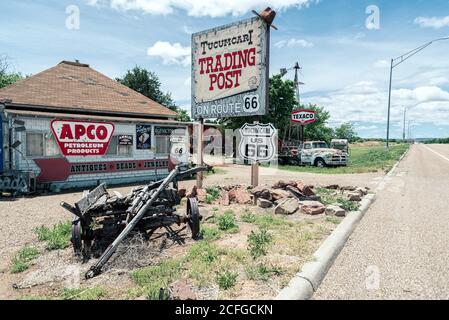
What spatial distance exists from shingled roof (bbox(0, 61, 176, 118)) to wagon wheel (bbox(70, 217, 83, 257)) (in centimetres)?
1077

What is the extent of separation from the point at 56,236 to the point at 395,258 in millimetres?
6170

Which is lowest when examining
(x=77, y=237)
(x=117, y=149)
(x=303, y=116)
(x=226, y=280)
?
(x=226, y=280)

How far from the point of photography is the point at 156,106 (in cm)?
2077

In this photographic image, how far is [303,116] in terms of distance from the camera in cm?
3120

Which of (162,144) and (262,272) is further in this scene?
(162,144)

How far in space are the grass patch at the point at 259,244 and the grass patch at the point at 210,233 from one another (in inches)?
29.4

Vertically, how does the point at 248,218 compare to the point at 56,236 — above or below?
above

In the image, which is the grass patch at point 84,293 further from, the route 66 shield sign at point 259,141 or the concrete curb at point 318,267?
the route 66 shield sign at point 259,141

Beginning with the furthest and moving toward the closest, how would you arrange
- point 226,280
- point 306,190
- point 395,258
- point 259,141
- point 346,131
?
point 346,131 < point 259,141 < point 306,190 < point 395,258 < point 226,280

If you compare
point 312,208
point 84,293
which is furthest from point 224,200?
point 84,293

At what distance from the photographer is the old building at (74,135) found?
12.7 m

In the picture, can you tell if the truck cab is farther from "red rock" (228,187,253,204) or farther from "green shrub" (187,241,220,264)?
"green shrub" (187,241,220,264)

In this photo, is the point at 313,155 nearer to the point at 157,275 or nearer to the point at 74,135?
the point at 74,135
